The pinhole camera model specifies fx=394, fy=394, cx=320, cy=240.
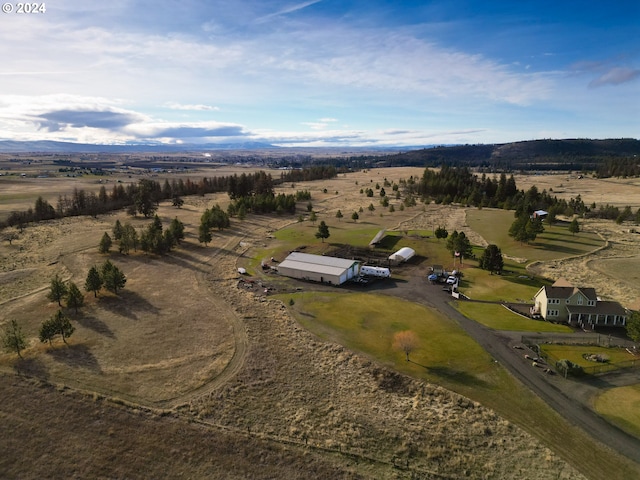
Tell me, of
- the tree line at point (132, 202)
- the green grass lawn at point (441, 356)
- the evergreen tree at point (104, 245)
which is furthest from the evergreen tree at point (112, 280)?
the tree line at point (132, 202)

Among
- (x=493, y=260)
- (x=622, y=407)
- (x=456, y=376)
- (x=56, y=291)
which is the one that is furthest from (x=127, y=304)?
(x=493, y=260)

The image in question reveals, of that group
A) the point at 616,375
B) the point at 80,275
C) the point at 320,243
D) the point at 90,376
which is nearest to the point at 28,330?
the point at 90,376

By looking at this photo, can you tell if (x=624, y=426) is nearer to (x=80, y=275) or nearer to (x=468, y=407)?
(x=468, y=407)

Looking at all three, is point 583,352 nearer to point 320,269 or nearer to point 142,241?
point 320,269

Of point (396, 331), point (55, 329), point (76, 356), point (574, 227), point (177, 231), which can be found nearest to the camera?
point (76, 356)

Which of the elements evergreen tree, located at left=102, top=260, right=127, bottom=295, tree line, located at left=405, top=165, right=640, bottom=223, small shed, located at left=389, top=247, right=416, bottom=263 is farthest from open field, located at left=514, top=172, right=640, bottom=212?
evergreen tree, located at left=102, top=260, right=127, bottom=295

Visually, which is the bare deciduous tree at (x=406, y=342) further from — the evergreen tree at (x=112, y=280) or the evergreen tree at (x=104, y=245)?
the evergreen tree at (x=104, y=245)
